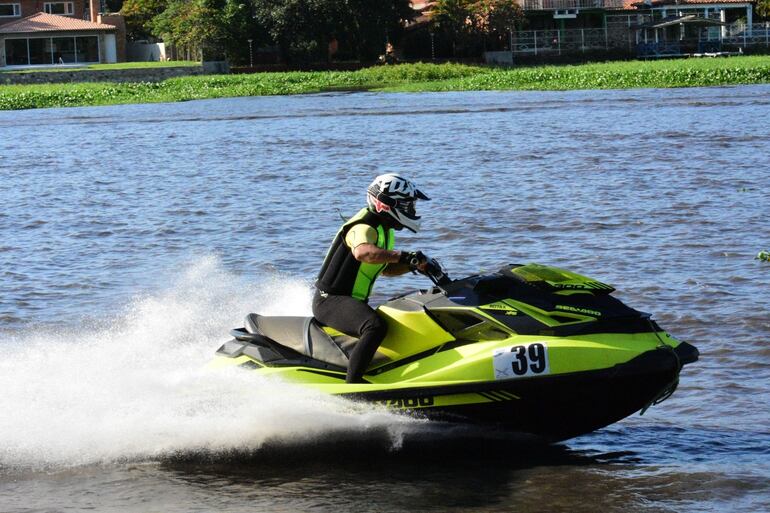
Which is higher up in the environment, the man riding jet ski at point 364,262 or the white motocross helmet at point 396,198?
the white motocross helmet at point 396,198

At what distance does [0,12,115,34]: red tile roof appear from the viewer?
254 ft

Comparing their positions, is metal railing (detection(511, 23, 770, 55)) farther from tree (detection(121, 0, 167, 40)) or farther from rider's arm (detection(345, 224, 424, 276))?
rider's arm (detection(345, 224, 424, 276))

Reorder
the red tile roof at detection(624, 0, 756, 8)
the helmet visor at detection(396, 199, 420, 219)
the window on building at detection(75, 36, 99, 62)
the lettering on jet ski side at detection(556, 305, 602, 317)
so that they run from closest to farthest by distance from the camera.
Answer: the lettering on jet ski side at detection(556, 305, 602, 317) → the helmet visor at detection(396, 199, 420, 219) → the red tile roof at detection(624, 0, 756, 8) → the window on building at detection(75, 36, 99, 62)

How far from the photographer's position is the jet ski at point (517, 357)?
7074 mm

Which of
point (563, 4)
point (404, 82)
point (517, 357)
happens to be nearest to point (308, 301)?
point (517, 357)

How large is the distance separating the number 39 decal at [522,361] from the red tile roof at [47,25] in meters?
75.2

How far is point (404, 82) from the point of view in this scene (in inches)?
2397

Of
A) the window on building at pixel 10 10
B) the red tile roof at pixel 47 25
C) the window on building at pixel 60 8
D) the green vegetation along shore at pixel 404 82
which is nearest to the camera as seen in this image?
the green vegetation along shore at pixel 404 82

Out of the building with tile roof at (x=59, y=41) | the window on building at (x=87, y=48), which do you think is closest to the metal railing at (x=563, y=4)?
the building with tile roof at (x=59, y=41)

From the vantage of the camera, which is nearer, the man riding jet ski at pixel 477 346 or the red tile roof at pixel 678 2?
the man riding jet ski at pixel 477 346

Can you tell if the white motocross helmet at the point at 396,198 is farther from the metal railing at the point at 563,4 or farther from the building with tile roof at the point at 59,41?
the building with tile roof at the point at 59,41

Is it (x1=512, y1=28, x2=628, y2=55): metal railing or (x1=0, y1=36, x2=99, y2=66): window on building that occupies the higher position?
(x1=0, y1=36, x2=99, y2=66): window on building

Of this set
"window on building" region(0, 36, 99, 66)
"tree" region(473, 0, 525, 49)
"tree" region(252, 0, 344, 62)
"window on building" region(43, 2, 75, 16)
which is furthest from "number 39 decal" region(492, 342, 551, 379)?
"window on building" region(43, 2, 75, 16)

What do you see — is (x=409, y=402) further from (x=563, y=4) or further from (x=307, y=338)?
(x=563, y=4)
